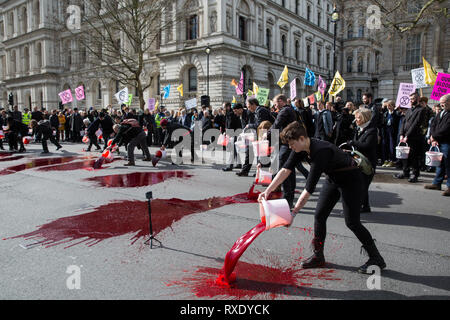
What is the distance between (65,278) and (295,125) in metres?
2.94

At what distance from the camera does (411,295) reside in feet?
10.7

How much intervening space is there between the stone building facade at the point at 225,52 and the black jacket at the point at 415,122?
9.54 m

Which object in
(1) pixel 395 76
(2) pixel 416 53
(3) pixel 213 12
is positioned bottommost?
(1) pixel 395 76

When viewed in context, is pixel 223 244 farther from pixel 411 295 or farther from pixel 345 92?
pixel 345 92

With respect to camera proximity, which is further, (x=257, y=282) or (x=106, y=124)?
(x=106, y=124)

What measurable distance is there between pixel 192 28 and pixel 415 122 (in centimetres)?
3260

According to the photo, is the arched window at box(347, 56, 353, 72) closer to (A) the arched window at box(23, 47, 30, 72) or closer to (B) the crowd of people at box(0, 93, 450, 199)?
(B) the crowd of people at box(0, 93, 450, 199)

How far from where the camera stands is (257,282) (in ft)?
11.7

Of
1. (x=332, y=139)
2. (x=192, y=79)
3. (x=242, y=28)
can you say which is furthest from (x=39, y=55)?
(x=332, y=139)

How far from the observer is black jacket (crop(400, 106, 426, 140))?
8.54 meters

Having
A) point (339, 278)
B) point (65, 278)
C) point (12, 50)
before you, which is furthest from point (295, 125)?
point (12, 50)

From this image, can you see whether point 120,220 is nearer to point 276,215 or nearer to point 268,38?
point 276,215

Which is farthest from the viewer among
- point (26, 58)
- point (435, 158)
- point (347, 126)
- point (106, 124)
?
point (26, 58)

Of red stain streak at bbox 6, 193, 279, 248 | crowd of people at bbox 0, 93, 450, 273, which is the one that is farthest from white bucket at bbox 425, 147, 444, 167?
red stain streak at bbox 6, 193, 279, 248
